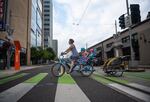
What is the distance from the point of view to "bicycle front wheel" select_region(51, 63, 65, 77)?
11961 mm

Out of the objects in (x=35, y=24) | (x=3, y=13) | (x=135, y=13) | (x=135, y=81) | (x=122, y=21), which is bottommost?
(x=135, y=81)

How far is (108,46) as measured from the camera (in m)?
62.4

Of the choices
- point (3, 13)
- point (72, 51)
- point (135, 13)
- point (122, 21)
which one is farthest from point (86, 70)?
point (3, 13)

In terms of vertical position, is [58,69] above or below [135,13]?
below

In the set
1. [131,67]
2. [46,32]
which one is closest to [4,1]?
[131,67]

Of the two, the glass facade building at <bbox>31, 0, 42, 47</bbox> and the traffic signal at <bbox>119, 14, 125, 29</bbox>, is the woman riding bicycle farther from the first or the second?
the glass facade building at <bbox>31, 0, 42, 47</bbox>

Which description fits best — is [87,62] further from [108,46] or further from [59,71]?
[108,46]

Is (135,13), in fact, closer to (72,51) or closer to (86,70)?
(86,70)

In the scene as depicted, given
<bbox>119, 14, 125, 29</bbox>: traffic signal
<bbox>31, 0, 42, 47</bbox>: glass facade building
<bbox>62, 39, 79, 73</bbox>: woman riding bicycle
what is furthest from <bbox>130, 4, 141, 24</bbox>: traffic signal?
<bbox>31, 0, 42, 47</bbox>: glass facade building

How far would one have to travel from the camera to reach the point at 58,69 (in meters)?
12.0

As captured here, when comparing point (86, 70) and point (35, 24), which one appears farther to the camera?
point (35, 24)

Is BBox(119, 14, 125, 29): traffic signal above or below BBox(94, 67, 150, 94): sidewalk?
above

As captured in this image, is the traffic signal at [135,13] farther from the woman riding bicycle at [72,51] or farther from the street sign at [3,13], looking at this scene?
the street sign at [3,13]

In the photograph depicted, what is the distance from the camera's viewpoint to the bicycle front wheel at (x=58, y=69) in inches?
471
